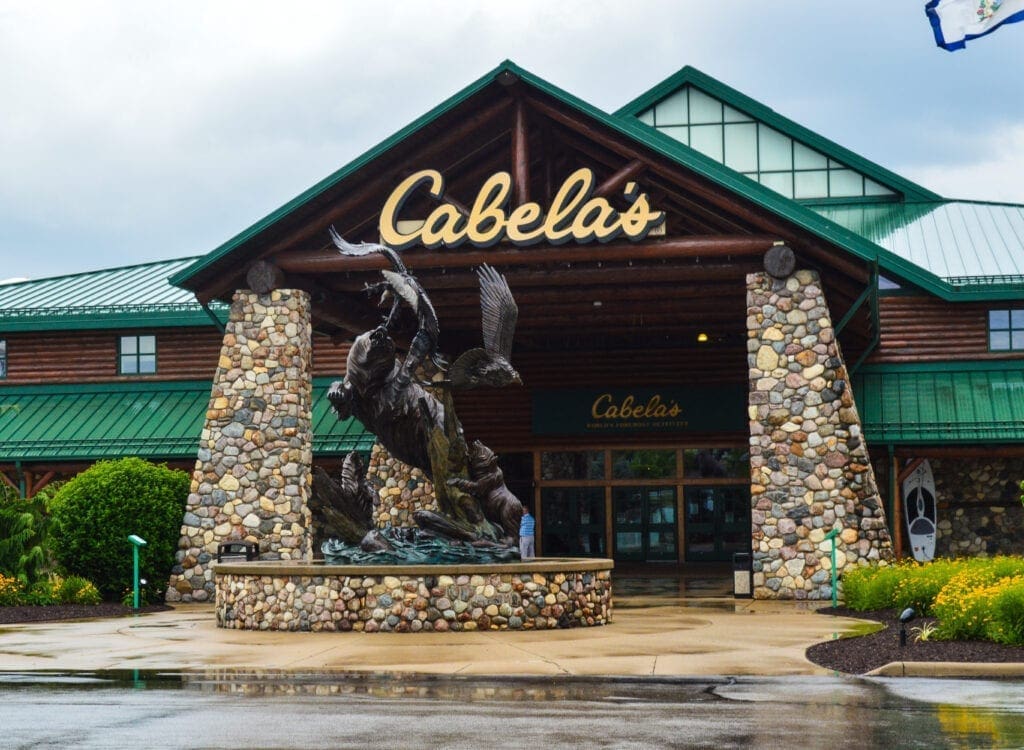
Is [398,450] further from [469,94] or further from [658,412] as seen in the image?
[658,412]

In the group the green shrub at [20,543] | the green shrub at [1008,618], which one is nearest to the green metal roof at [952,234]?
the green shrub at [1008,618]

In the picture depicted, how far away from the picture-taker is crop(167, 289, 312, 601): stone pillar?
27047mm

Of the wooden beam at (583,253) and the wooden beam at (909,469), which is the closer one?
the wooden beam at (583,253)

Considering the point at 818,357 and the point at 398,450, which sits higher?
the point at 818,357

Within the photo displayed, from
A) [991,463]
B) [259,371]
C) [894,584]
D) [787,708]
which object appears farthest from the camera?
[991,463]

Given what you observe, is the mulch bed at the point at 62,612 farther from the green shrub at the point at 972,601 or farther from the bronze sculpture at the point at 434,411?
the green shrub at the point at 972,601

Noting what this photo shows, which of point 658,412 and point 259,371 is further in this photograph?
point 658,412

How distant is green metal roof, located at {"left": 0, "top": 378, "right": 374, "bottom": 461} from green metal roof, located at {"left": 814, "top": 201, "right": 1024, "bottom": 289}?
14.7 meters

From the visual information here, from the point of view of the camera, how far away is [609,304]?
31.2m

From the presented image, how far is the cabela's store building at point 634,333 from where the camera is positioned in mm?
26094

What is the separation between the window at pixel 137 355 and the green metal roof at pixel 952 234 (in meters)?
18.9

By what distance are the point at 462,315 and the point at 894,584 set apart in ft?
44.9

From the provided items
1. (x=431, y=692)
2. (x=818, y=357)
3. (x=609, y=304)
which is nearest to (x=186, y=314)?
(x=609, y=304)

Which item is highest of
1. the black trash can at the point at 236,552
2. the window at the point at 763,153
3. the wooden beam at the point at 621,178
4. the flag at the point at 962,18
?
the window at the point at 763,153
